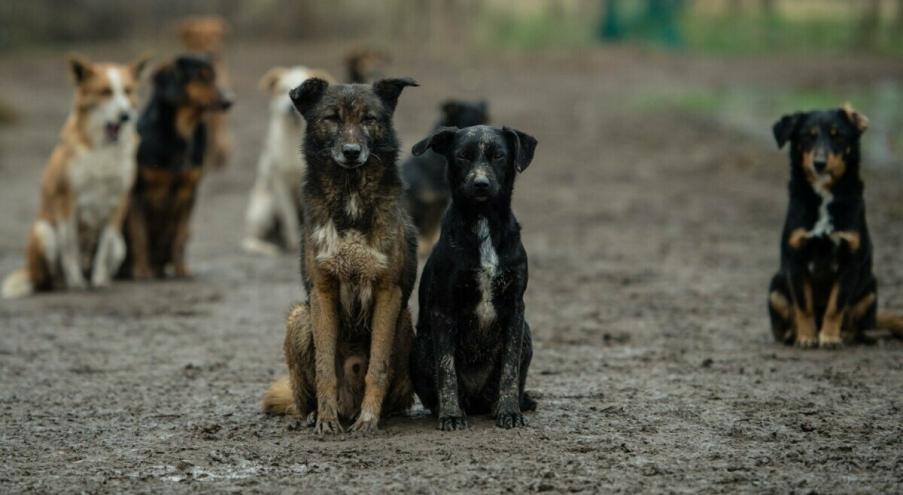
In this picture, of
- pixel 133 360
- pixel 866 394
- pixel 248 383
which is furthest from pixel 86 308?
pixel 866 394

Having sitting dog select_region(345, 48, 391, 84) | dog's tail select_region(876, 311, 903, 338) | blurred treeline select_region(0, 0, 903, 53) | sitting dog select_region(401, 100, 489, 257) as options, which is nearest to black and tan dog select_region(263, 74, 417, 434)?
dog's tail select_region(876, 311, 903, 338)

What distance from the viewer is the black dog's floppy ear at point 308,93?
6.37 meters

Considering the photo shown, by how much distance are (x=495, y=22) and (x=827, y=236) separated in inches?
1159

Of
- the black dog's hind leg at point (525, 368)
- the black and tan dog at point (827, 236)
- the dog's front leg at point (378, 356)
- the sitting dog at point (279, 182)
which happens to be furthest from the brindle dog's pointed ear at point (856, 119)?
the sitting dog at point (279, 182)

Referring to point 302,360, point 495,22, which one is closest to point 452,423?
point 302,360

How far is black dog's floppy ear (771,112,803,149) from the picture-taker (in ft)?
27.6

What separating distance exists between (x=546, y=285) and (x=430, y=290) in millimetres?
4956

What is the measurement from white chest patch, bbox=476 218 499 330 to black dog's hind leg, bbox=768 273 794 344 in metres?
2.91

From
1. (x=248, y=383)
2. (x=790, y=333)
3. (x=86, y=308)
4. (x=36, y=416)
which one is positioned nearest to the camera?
(x=36, y=416)

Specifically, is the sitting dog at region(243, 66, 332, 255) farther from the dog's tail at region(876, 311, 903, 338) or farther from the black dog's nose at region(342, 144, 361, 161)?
the black dog's nose at region(342, 144, 361, 161)

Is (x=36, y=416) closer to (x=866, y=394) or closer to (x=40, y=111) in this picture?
(x=866, y=394)

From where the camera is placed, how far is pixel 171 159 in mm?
11961

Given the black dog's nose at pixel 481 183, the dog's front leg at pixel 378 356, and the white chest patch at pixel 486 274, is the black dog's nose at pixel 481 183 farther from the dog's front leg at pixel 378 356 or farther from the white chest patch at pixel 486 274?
the dog's front leg at pixel 378 356

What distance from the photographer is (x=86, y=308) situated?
1067 centimetres
